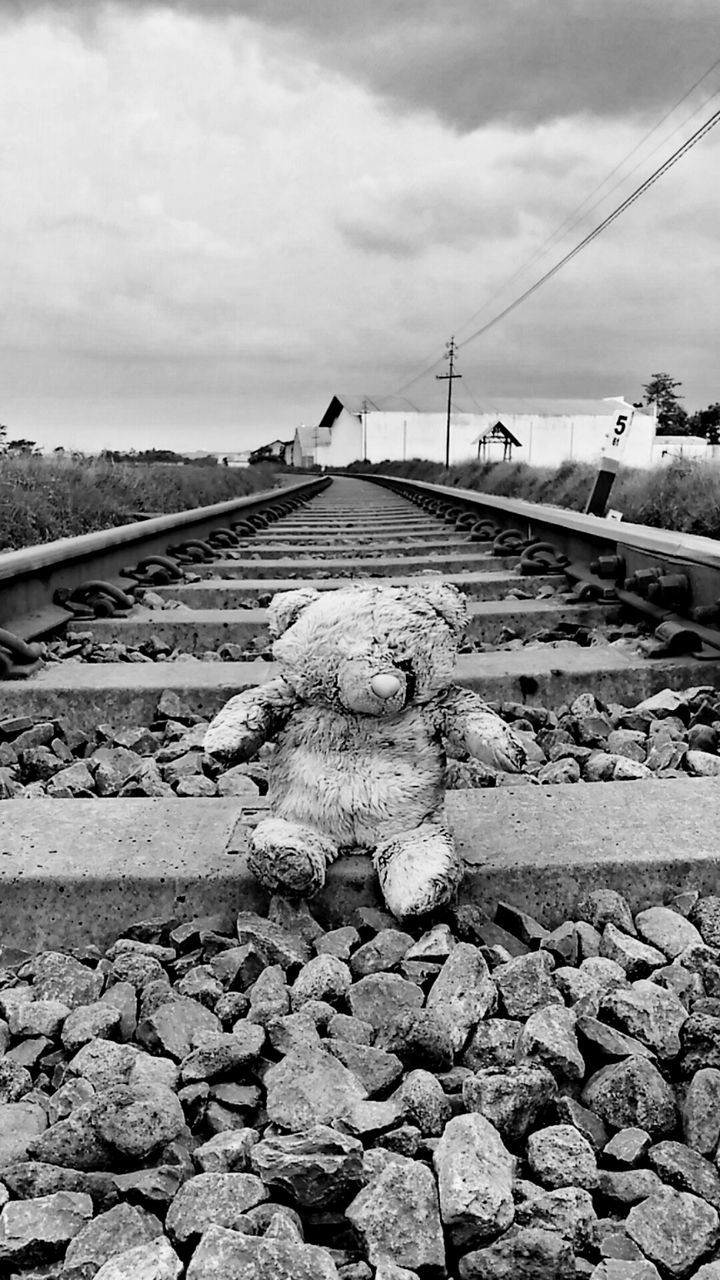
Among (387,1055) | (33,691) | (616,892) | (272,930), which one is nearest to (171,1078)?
(387,1055)

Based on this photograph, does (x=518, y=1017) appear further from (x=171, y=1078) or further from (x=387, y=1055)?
(x=171, y=1078)

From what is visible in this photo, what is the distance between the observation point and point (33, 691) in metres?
2.92

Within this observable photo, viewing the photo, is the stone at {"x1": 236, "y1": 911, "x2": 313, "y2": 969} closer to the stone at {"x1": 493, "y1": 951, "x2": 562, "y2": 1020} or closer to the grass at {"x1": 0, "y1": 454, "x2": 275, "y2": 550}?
the stone at {"x1": 493, "y1": 951, "x2": 562, "y2": 1020}

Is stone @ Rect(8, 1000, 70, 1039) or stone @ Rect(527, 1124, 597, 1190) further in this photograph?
stone @ Rect(8, 1000, 70, 1039)

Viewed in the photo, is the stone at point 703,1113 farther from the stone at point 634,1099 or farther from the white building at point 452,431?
the white building at point 452,431

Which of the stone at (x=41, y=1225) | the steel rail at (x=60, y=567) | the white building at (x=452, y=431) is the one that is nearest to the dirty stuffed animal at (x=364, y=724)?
the stone at (x=41, y=1225)

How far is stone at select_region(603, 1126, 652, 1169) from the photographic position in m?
1.16

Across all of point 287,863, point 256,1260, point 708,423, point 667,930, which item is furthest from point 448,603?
point 708,423

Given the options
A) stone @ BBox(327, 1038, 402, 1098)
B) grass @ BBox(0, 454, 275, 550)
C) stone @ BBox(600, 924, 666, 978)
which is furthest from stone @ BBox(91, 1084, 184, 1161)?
grass @ BBox(0, 454, 275, 550)

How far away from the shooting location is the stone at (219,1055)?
1291mm

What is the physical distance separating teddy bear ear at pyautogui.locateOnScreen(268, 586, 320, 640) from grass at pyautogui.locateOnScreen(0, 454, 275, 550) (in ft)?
14.1

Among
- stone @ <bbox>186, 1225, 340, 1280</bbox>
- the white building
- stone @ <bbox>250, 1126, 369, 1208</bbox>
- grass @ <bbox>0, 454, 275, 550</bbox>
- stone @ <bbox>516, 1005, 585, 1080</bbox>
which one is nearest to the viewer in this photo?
stone @ <bbox>186, 1225, 340, 1280</bbox>

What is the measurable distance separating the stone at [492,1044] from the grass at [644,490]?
6873mm

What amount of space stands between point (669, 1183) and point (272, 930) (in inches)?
27.9
